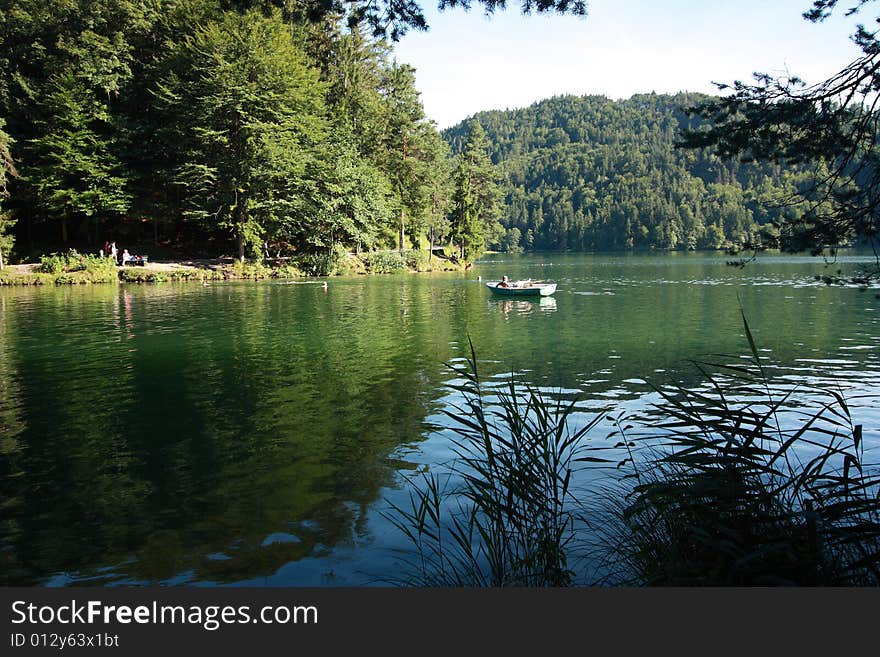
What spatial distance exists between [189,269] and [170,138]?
12506 millimetres

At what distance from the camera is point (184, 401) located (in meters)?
13.2

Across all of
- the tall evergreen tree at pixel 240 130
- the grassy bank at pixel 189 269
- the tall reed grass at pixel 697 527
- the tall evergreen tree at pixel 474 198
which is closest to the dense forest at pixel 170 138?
the tall evergreen tree at pixel 240 130

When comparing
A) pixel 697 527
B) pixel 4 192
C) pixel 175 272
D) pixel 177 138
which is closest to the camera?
pixel 697 527

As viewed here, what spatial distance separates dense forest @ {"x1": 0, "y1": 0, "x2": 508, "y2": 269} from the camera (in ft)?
168

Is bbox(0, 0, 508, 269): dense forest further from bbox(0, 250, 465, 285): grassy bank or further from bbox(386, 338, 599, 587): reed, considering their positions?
bbox(386, 338, 599, 587): reed

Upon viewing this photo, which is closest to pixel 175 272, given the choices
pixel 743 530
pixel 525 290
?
pixel 525 290

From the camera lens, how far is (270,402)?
42.8ft

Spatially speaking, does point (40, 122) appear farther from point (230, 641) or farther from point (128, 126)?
point (230, 641)

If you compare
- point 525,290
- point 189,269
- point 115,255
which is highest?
point 115,255

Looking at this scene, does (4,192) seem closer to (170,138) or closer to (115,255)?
(115,255)

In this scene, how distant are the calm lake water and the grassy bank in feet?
46.6

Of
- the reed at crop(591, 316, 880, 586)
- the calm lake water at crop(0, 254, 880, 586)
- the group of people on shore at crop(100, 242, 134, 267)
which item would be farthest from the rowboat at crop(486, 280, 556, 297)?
the reed at crop(591, 316, 880, 586)

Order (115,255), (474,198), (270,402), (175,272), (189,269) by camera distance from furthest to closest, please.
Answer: (474,198) → (115,255) → (189,269) → (175,272) → (270,402)

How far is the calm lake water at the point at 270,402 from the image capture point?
21.8ft
